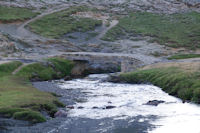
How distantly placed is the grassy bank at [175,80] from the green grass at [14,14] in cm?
8125

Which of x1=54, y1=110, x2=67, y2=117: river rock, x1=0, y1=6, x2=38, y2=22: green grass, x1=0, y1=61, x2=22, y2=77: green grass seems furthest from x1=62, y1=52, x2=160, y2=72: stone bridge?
x1=0, y1=6, x2=38, y2=22: green grass

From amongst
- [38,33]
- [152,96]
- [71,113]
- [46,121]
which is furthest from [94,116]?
[38,33]

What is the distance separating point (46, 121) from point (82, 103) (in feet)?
34.9

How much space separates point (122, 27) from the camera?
148500 mm

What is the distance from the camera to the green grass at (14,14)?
455 ft

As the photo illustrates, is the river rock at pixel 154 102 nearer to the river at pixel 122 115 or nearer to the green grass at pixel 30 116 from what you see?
the river at pixel 122 115

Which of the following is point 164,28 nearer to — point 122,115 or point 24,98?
point 122,115

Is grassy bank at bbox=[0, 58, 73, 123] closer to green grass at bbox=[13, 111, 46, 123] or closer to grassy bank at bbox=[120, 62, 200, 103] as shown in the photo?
green grass at bbox=[13, 111, 46, 123]

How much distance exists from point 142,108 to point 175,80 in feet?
47.0

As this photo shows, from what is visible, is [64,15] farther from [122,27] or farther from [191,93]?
[191,93]

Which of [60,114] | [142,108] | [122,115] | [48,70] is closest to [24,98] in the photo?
[60,114]

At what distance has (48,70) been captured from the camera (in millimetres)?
78000

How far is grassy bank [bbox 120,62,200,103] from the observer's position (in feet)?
153

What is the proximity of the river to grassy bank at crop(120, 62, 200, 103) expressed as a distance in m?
1.52
